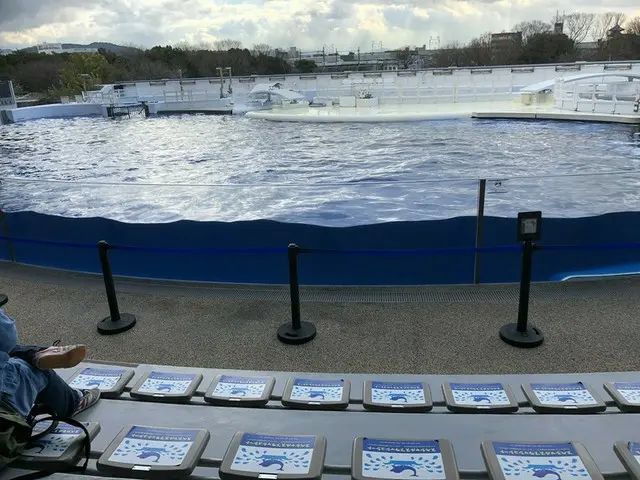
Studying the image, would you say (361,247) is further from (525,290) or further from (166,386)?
(166,386)

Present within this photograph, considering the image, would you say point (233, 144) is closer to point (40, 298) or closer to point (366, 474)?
point (40, 298)

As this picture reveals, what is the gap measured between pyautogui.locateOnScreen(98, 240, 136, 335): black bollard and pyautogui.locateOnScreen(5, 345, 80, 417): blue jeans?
4.58 feet

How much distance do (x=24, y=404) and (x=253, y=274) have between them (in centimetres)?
312

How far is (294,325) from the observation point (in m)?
3.81

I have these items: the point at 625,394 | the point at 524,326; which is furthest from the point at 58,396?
the point at 524,326

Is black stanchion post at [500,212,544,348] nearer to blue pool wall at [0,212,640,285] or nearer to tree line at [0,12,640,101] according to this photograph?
blue pool wall at [0,212,640,285]

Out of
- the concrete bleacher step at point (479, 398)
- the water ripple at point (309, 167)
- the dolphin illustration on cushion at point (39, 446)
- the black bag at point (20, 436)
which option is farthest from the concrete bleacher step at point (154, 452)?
the water ripple at point (309, 167)

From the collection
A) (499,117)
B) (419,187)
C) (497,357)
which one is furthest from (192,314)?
(499,117)

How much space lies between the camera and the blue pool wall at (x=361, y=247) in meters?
4.83

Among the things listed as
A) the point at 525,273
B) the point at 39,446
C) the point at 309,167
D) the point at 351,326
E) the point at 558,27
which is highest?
the point at 558,27

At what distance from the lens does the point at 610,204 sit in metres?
5.34

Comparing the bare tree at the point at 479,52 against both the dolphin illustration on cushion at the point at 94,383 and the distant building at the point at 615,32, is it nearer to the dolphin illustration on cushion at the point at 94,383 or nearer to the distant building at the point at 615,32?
the distant building at the point at 615,32

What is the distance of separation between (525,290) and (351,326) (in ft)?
4.32

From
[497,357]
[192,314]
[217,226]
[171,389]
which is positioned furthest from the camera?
[217,226]
